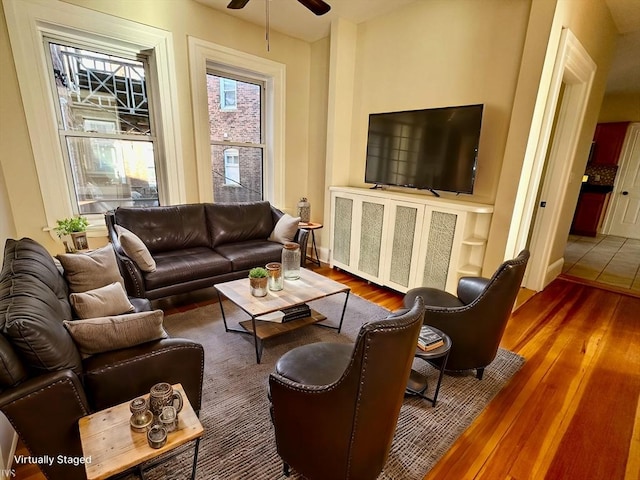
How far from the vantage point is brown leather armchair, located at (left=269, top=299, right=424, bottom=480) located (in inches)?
38.5

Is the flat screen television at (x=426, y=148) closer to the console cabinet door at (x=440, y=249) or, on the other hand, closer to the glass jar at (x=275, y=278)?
the console cabinet door at (x=440, y=249)

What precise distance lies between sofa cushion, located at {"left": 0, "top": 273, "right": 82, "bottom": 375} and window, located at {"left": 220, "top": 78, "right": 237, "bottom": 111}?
3.23 meters

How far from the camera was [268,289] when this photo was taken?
2371 mm

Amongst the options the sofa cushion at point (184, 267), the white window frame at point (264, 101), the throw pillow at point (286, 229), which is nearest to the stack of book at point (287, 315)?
the sofa cushion at point (184, 267)

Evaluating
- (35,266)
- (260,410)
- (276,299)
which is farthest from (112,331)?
(276,299)

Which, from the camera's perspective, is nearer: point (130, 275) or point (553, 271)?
point (130, 275)

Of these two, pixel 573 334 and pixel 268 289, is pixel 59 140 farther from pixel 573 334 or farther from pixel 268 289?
pixel 573 334

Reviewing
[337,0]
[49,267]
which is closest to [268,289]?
[49,267]

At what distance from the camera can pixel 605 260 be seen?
15.7ft

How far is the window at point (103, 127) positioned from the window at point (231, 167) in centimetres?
89

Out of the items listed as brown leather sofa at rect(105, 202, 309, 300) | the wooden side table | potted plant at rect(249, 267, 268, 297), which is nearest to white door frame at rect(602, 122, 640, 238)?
the wooden side table

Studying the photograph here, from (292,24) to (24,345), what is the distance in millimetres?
4093

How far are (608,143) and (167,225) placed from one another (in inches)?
333

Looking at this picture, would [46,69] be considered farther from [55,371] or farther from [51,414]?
[51,414]
